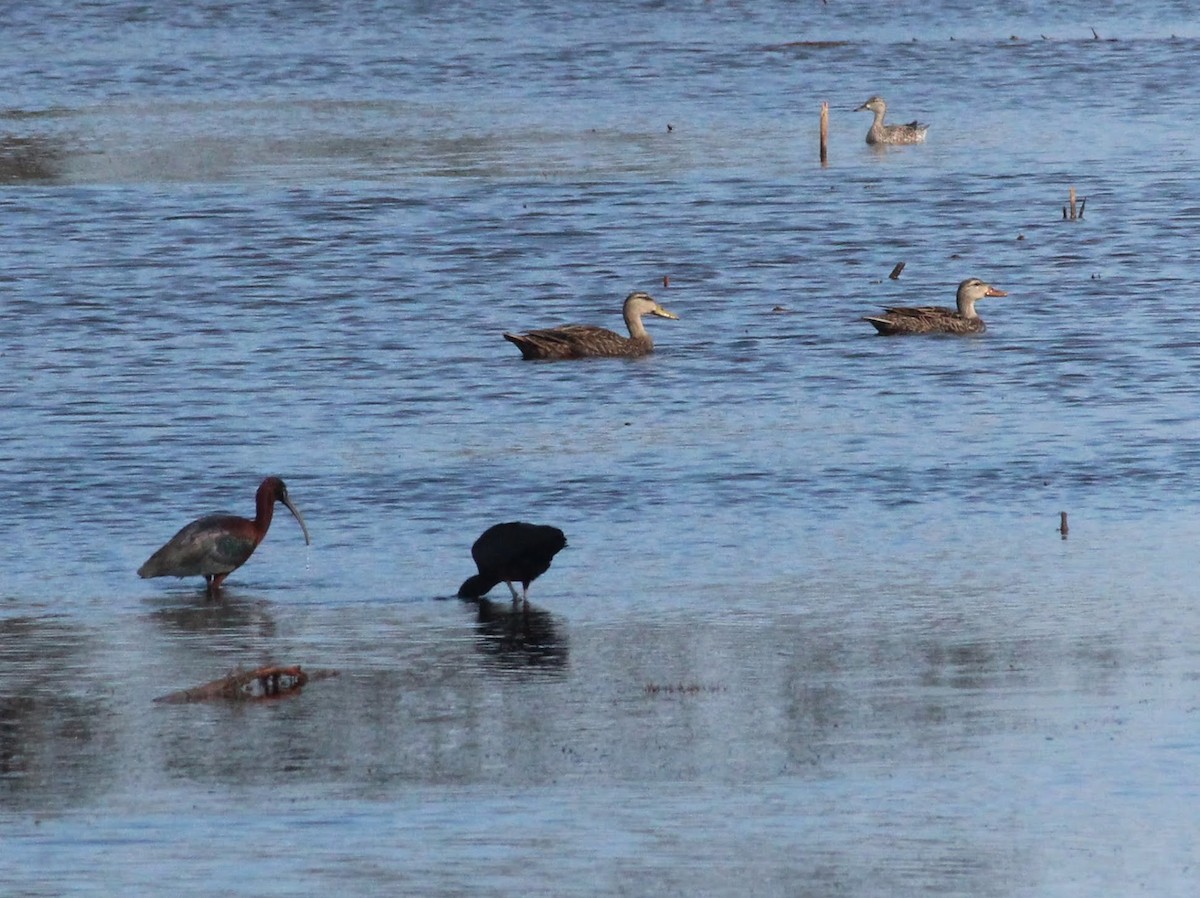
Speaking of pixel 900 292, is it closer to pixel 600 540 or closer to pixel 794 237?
pixel 794 237

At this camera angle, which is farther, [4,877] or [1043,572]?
[1043,572]

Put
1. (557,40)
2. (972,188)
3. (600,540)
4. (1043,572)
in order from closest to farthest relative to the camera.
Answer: (1043,572) < (600,540) < (972,188) < (557,40)

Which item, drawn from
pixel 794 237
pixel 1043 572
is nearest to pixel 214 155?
pixel 794 237

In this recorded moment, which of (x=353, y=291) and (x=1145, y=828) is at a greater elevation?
(x=1145, y=828)

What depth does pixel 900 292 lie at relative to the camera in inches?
1104

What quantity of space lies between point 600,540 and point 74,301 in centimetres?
1349

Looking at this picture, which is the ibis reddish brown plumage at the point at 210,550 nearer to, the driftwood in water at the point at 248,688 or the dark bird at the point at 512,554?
the dark bird at the point at 512,554

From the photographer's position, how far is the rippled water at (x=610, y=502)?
947cm

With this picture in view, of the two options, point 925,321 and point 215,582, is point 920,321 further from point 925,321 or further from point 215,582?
point 215,582

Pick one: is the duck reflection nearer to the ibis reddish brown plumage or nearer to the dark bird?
the dark bird

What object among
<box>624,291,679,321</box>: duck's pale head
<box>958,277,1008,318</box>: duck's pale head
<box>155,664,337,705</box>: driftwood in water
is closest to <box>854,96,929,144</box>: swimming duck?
<box>958,277,1008,318</box>: duck's pale head

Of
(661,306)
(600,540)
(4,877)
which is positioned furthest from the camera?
(661,306)

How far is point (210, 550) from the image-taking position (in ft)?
47.4

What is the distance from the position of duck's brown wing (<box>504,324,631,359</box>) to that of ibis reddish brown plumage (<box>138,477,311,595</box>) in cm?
927
